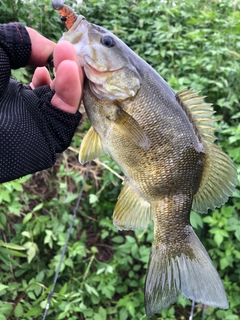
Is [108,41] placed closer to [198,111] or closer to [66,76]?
[66,76]

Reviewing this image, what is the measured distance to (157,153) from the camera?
132 centimetres

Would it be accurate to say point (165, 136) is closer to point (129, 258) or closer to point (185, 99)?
point (185, 99)

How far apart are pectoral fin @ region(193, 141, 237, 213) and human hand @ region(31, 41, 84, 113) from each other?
1.67 feet

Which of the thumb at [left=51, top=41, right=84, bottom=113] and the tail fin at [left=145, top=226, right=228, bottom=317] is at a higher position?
the thumb at [left=51, top=41, right=84, bottom=113]

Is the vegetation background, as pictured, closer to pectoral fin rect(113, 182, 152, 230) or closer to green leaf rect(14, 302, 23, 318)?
green leaf rect(14, 302, 23, 318)

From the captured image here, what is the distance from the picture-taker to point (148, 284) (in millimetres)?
1350

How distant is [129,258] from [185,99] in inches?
64.3

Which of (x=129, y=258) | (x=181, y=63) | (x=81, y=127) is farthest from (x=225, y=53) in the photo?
(x=129, y=258)

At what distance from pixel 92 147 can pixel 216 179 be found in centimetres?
47

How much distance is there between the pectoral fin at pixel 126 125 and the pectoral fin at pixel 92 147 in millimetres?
112

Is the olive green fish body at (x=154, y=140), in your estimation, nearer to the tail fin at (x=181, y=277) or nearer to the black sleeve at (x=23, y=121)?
the black sleeve at (x=23, y=121)

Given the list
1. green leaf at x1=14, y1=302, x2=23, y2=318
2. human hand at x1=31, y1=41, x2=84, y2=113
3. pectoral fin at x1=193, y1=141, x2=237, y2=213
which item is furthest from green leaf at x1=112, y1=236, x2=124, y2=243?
human hand at x1=31, y1=41, x2=84, y2=113

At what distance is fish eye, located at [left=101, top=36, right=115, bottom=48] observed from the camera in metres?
1.31

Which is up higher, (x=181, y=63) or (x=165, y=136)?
(x=165, y=136)
